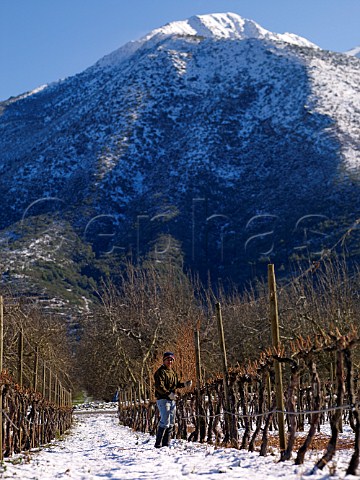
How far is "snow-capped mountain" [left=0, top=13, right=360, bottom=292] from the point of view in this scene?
10631 cm

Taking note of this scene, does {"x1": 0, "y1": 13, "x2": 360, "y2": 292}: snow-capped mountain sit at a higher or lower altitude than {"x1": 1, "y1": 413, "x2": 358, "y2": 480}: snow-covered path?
higher

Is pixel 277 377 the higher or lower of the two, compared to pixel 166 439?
higher

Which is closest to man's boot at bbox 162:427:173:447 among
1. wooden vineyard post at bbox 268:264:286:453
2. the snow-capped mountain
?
wooden vineyard post at bbox 268:264:286:453

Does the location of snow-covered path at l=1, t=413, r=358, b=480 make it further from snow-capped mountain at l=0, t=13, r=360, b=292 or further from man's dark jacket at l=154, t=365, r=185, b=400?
snow-capped mountain at l=0, t=13, r=360, b=292

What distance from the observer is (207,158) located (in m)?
144

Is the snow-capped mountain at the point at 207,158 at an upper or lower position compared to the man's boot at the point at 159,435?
upper

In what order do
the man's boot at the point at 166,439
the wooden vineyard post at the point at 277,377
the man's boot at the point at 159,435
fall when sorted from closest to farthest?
the wooden vineyard post at the point at 277,377, the man's boot at the point at 159,435, the man's boot at the point at 166,439

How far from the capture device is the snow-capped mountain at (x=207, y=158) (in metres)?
106

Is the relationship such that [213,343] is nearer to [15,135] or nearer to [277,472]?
[277,472]

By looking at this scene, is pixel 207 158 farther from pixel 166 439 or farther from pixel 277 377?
pixel 277 377

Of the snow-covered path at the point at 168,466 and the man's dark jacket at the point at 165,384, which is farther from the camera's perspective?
the man's dark jacket at the point at 165,384

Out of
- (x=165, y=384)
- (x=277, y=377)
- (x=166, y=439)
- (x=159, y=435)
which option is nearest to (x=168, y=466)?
(x=277, y=377)

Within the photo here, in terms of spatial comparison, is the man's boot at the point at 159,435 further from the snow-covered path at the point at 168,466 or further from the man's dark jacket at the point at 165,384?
the man's dark jacket at the point at 165,384

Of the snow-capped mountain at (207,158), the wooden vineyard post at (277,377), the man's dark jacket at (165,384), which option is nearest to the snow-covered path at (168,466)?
the wooden vineyard post at (277,377)
